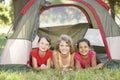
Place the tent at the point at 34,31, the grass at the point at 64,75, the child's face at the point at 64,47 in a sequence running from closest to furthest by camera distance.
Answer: the grass at the point at 64,75, the child's face at the point at 64,47, the tent at the point at 34,31

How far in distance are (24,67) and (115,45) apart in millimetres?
1346

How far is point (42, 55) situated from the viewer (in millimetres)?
4523

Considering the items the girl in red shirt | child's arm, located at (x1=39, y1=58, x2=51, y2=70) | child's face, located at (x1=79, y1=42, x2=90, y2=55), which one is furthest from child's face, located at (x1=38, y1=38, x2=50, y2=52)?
child's face, located at (x1=79, y1=42, x2=90, y2=55)

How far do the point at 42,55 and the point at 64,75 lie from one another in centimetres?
63

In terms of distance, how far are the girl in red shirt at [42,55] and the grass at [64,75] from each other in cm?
22

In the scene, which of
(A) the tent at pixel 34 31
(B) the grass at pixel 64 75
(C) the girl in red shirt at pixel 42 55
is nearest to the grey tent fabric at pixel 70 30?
(A) the tent at pixel 34 31

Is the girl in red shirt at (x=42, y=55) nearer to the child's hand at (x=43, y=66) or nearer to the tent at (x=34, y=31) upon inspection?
the child's hand at (x=43, y=66)

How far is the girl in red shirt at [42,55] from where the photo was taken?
14.5ft

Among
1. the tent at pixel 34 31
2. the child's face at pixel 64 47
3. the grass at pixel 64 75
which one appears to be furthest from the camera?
the tent at pixel 34 31

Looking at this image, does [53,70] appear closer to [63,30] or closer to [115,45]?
[115,45]

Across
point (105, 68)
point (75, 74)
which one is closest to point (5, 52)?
point (75, 74)

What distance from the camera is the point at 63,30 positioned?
20.1 feet

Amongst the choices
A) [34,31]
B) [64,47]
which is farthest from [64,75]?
[34,31]

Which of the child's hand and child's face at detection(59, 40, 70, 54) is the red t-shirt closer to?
the child's hand
